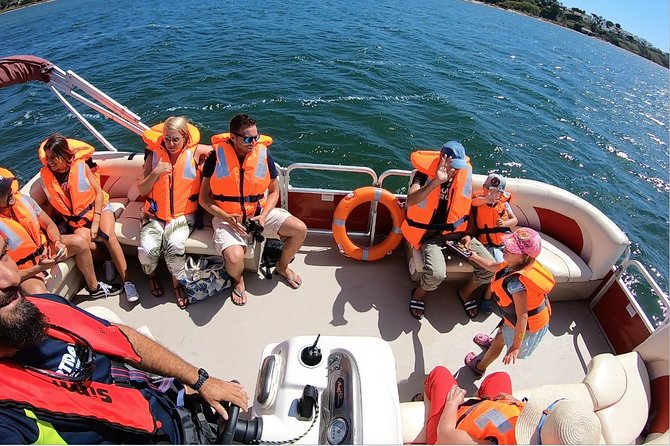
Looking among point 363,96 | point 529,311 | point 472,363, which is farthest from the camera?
point 363,96

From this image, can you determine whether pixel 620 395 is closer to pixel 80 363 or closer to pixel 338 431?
pixel 338 431

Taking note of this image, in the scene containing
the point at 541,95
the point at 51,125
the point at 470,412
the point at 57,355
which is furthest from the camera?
the point at 541,95

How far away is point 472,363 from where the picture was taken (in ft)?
9.62

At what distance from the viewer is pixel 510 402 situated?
1912 millimetres

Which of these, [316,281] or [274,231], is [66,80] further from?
[316,281]

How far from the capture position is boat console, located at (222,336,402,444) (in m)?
1.53

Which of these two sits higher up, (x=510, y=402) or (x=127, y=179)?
(x=510, y=402)

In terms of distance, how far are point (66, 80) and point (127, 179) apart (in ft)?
3.30

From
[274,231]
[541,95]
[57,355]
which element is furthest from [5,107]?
[541,95]

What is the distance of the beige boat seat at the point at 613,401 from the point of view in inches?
80.5

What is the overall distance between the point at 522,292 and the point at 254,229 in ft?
6.69

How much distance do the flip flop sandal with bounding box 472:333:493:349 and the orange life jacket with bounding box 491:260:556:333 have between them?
0.59 m

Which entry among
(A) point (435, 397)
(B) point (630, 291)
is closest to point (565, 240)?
(B) point (630, 291)

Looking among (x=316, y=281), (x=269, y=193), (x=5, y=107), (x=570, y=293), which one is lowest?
(x=5, y=107)
